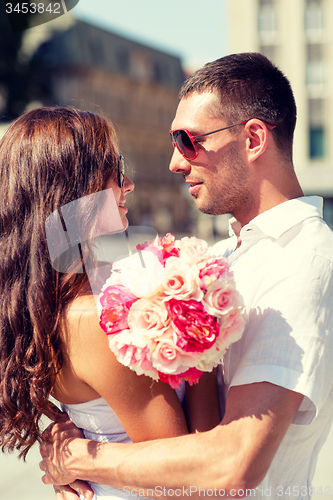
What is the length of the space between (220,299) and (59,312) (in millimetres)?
623

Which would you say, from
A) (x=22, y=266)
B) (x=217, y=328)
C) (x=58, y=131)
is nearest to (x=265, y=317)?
(x=217, y=328)

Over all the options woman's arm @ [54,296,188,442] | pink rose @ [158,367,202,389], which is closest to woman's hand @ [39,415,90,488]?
woman's arm @ [54,296,188,442]

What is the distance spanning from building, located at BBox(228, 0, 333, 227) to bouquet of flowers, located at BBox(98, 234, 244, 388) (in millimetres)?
25741

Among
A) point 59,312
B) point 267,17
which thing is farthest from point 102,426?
point 267,17

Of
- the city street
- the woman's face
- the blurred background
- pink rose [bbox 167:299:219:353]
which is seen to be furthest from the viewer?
the blurred background

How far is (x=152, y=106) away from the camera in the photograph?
51.8 m

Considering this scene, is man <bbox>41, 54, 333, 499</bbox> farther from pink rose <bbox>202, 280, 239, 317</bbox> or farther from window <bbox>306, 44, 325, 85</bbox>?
window <bbox>306, 44, 325, 85</bbox>

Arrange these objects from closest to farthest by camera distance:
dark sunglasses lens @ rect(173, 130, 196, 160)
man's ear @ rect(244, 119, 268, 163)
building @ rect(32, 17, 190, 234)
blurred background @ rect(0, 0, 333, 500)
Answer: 1. man's ear @ rect(244, 119, 268, 163)
2. dark sunglasses lens @ rect(173, 130, 196, 160)
3. blurred background @ rect(0, 0, 333, 500)
4. building @ rect(32, 17, 190, 234)

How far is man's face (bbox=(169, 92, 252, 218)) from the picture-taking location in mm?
2186

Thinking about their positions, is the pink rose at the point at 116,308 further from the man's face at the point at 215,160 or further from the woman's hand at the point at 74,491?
the man's face at the point at 215,160

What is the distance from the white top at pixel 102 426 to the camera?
1770 millimetres

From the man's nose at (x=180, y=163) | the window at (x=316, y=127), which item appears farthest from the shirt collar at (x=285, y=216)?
the window at (x=316, y=127)

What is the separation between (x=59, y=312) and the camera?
1.72m

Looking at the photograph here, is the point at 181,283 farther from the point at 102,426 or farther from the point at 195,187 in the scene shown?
the point at 195,187
